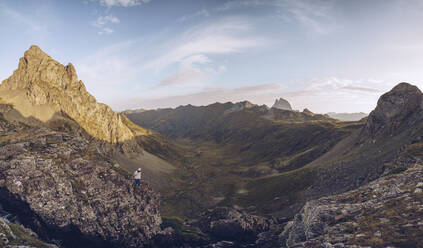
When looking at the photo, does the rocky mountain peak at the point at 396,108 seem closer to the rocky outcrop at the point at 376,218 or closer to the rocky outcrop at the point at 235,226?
the rocky outcrop at the point at 235,226

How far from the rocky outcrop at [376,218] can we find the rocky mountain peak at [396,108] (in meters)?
97.3

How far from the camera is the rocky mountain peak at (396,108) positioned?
132 meters

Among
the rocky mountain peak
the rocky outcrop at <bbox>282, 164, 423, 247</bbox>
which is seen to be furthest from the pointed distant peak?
the rocky outcrop at <bbox>282, 164, 423, 247</bbox>

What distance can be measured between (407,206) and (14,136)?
393 ft

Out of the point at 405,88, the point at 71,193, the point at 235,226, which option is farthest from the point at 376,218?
the point at 405,88

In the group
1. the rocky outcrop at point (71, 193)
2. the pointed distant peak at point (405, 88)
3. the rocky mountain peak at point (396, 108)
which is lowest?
the rocky outcrop at point (71, 193)

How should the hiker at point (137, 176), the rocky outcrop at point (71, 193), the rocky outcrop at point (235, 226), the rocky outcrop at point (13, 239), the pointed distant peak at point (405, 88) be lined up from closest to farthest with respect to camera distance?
the rocky outcrop at point (13, 239) < the rocky outcrop at point (71, 193) < the hiker at point (137, 176) < the rocky outcrop at point (235, 226) < the pointed distant peak at point (405, 88)

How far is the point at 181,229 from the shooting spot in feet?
384

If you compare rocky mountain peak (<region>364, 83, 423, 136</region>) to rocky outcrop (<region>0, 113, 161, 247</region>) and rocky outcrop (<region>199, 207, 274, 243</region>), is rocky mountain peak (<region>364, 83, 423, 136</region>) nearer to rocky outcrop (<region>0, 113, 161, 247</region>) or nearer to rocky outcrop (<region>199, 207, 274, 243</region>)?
rocky outcrop (<region>199, 207, 274, 243</region>)

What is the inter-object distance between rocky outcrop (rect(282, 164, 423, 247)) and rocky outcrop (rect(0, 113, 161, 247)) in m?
71.0

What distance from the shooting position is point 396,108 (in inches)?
5522

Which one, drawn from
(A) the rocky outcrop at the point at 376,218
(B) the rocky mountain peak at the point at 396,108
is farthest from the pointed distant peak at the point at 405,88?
(A) the rocky outcrop at the point at 376,218

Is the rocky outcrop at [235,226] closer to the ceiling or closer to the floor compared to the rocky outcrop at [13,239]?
closer to the floor

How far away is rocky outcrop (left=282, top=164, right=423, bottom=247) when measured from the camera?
34.2 metres
